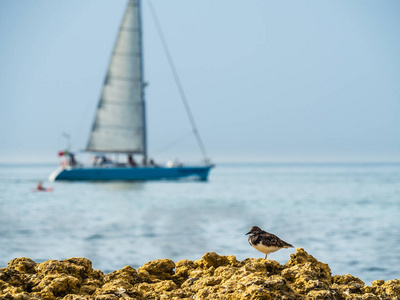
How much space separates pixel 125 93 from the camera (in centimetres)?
4900

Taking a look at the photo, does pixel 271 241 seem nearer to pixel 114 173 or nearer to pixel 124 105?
pixel 124 105

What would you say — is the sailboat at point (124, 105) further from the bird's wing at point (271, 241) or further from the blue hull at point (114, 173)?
the bird's wing at point (271, 241)

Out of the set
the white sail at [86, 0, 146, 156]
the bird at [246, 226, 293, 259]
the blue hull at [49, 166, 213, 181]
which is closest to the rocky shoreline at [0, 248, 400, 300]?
the bird at [246, 226, 293, 259]

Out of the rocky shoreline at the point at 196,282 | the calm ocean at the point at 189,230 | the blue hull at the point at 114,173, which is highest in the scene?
the rocky shoreline at the point at 196,282

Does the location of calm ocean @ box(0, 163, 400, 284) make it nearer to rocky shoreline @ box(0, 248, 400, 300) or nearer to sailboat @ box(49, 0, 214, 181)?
rocky shoreline @ box(0, 248, 400, 300)

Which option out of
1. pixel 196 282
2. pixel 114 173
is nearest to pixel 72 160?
pixel 114 173

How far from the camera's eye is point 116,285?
438 cm

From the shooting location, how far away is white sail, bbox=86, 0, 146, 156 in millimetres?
48719

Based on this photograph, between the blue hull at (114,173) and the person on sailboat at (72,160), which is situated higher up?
the person on sailboat at (72,160)

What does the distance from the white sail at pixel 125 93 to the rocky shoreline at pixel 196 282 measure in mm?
44558

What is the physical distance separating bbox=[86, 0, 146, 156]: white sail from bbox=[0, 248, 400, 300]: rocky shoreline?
1754 inches

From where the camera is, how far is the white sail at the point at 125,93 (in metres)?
48.7

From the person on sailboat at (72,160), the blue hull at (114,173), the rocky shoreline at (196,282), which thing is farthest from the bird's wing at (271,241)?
the person on sailboat at (72,160)

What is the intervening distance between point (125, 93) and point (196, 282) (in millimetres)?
45320
